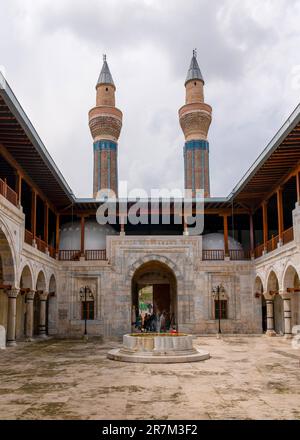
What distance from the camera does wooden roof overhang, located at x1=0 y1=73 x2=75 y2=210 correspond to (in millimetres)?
12914

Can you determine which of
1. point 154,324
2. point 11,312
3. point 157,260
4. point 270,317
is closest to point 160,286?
point 154,324

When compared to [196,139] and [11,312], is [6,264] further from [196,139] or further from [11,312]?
[196,139]

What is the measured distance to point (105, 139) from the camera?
3309 cm

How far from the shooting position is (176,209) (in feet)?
82.6

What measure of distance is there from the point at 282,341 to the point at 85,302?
9.38 metres

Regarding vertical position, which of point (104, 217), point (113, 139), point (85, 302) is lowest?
point (85, 302)

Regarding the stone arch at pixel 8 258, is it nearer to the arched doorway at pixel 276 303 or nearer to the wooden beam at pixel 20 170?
the wooden beam at pixel 20 170

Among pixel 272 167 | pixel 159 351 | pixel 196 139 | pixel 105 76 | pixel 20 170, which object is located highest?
pixel 105 76

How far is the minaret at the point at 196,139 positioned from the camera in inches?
1259

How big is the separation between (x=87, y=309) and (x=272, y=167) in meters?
11.1

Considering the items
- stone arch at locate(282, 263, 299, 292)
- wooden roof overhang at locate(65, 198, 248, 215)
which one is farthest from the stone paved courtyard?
wooden roof overhang at locate(65, 198, 248, 215)
